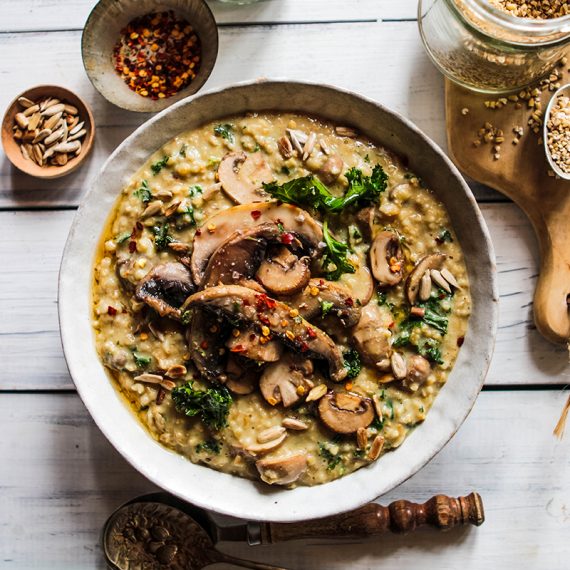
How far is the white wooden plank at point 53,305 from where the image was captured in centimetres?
402

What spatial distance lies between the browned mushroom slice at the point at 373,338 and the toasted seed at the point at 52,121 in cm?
211

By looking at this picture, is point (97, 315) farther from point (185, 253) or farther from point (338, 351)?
point (338, 351)

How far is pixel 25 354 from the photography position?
405 centimetres

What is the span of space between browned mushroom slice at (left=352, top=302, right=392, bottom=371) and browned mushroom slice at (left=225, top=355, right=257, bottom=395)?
0.57 meters

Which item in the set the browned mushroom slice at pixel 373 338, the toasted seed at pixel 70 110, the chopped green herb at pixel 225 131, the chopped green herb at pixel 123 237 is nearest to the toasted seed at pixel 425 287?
the browned mushroom slice at pixel 373 338

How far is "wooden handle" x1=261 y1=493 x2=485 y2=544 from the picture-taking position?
372 centimetres

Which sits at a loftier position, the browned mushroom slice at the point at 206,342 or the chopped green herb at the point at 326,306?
the chopped green herb at the point at 326,306

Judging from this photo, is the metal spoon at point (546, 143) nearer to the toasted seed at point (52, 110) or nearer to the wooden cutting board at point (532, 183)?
the wooden cutting board at point (532, 183)

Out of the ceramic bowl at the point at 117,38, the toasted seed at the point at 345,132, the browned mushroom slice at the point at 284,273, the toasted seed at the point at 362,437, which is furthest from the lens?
the ceramic bowl at the point at 117,38

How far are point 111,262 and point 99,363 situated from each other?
1.81 ft

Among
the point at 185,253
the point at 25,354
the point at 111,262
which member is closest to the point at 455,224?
the point at 185,253

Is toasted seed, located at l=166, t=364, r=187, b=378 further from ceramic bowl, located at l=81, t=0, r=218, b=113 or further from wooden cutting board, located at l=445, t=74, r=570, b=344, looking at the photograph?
wooden cutting board, located at l=445, t=74, r=570, b=344

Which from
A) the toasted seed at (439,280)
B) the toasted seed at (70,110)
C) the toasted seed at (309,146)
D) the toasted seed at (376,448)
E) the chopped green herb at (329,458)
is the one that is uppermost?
the toasted seed at (309,146)

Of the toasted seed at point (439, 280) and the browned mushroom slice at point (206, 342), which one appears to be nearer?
the browned mushroom slice at point (206, 342)
